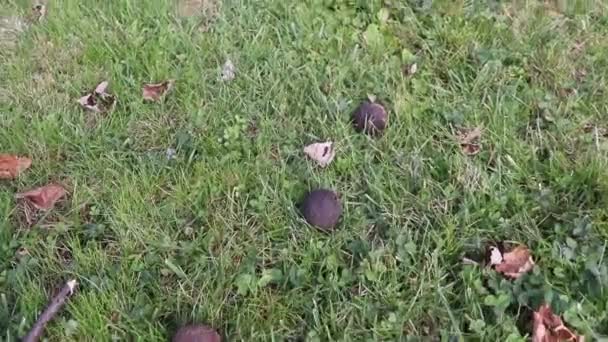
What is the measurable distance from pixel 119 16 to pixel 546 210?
2.00 meters

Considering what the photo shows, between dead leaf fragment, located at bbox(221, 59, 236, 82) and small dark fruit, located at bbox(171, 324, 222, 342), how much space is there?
46.4 inches

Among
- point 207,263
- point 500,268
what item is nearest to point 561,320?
point 500,268

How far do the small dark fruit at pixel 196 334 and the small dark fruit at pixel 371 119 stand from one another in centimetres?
98

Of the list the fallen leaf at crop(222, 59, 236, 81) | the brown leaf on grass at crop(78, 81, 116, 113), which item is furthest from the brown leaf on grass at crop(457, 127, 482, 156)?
the brown leaf on grass at crop(78, 81, 116, 113)

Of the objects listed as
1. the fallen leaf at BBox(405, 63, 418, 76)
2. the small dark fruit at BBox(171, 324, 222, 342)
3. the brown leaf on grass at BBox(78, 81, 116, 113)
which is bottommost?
the small dark fruit at BBox(171, 324, 222, 342)

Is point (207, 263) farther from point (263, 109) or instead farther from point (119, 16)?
point (119, 16)

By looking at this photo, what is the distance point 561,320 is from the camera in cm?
205

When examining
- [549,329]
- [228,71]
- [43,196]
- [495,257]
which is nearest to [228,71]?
[228,71]

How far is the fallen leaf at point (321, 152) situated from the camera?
8.55 feet

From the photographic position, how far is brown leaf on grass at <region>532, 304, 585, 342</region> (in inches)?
79.1

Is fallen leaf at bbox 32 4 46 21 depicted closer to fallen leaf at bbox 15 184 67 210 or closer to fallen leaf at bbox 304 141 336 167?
fallen leaf at bbox 15 184 67 210

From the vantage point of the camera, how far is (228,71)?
2.99 meters

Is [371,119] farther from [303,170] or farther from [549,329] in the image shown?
[549,329]

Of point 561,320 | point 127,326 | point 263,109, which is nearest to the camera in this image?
point 561,320
